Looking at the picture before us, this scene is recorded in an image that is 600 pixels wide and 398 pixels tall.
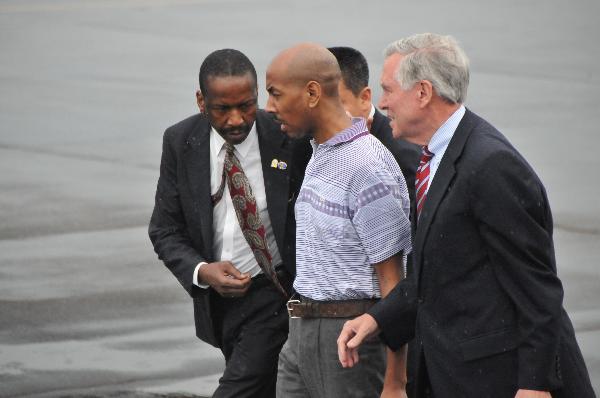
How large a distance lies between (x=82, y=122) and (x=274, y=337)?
9.23 metres

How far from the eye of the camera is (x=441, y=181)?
4273 millimetres

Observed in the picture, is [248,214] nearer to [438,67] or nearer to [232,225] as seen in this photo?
[232,225]

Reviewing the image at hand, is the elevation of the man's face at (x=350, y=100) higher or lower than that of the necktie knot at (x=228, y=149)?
higher

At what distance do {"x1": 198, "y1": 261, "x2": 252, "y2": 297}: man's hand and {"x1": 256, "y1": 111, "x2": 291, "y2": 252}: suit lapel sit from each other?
219 mm

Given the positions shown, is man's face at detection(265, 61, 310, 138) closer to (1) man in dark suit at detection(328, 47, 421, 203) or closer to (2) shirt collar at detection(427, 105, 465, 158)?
(2) shirt collar at detection(427, 105, 465, 158)

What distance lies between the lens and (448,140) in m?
4.36

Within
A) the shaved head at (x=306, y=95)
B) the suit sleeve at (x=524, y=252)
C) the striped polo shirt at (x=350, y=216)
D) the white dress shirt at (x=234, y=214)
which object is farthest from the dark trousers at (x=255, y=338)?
the suit sleeve at (x=524, y=252)

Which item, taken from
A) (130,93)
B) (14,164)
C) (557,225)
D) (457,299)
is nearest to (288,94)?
(457,299)

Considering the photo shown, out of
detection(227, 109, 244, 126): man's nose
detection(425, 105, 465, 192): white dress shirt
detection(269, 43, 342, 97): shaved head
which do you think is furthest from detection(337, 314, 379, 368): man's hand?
detection(227, 109, 244, 126): man's nose

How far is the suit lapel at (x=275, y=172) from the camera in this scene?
17.6ft

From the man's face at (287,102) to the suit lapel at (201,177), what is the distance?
0.73 meters

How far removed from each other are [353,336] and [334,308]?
0.70ft

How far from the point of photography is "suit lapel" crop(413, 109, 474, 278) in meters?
4.26

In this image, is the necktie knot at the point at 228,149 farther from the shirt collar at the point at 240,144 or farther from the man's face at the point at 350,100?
the man's face at the point at 350,100
